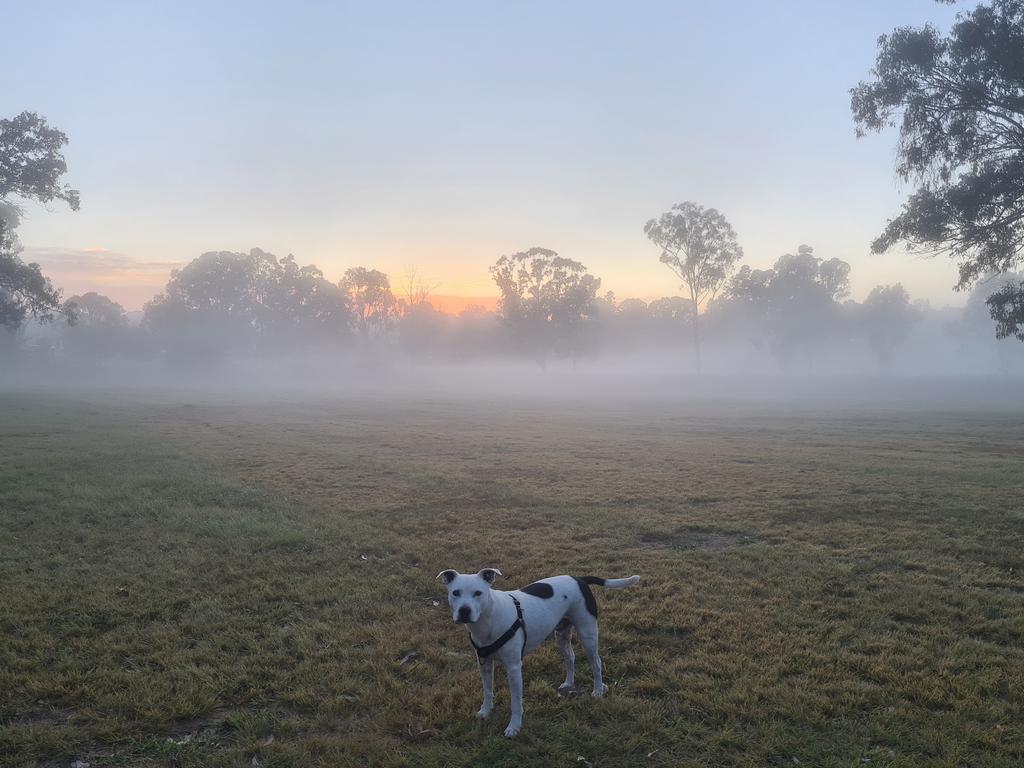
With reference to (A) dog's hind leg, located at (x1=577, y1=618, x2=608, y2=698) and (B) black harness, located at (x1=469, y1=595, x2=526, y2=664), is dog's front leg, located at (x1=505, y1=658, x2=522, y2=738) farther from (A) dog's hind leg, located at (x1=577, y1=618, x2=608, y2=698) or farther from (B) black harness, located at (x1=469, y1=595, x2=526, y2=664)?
(A) dog's hind leg, located at (x1=577, y1=618, x2=608, y2=698)

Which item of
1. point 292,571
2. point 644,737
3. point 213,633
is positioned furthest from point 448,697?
point 292,571

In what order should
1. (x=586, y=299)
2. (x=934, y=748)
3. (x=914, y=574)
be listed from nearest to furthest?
(x=934, y=748)
(x=914, y=574)
(x=586, y=299)

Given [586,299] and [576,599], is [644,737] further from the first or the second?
[586,299]

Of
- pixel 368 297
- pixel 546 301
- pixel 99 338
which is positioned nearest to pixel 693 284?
pixel 546 301

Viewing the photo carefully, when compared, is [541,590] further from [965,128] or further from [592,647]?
[965,128]

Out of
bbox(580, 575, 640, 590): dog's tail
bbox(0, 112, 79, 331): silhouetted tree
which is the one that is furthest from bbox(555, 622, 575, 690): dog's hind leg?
bbox(0, 112, 79, 331): silhouetted tree

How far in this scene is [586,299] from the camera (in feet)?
265

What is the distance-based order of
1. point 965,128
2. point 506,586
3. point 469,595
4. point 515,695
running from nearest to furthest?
point 469,595, point 515,695, point 506,586, point 965,128

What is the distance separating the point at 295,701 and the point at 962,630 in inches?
265

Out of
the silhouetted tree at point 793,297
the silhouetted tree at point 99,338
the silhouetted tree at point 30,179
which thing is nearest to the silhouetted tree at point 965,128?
the silhouetted tree at point 30,179

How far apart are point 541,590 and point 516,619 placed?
43 centimetres

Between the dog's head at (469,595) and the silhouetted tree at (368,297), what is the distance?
98.2 metres

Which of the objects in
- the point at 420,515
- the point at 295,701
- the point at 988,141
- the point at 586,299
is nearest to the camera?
the point at 295,701

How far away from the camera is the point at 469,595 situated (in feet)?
15.0
